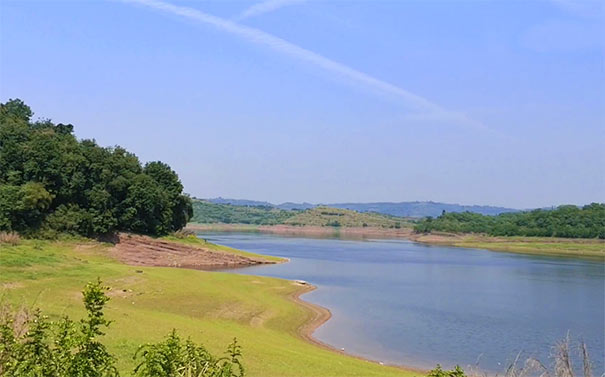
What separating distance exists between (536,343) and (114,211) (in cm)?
3515

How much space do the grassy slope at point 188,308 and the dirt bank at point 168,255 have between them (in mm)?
12890

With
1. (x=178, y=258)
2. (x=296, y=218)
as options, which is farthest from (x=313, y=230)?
(x=178, y=258)

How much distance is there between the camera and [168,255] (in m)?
47.3

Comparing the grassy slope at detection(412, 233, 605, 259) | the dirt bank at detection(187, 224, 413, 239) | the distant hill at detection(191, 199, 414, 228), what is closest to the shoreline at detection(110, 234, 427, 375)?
the grassy slope at detection(412, 233, 605, 259)

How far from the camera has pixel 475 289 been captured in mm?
41531

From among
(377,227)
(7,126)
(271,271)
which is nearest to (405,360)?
(271,271)

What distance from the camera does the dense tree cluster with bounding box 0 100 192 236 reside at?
1620 inches

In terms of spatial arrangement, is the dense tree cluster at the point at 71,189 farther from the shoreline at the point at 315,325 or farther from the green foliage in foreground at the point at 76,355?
the green foliage in foreground at the point at 76,355

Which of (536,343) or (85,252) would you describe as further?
(85,252)

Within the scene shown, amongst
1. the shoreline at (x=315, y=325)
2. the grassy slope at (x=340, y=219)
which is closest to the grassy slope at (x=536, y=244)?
the grassy slope at (x=340, y=219)

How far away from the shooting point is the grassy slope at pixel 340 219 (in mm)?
177875

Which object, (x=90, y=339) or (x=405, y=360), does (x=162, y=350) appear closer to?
(x=90, y=339)

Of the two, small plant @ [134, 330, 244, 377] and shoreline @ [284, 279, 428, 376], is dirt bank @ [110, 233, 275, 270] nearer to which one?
shoreline @ [284, 279, 428, 376]

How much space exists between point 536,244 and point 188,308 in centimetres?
9422
